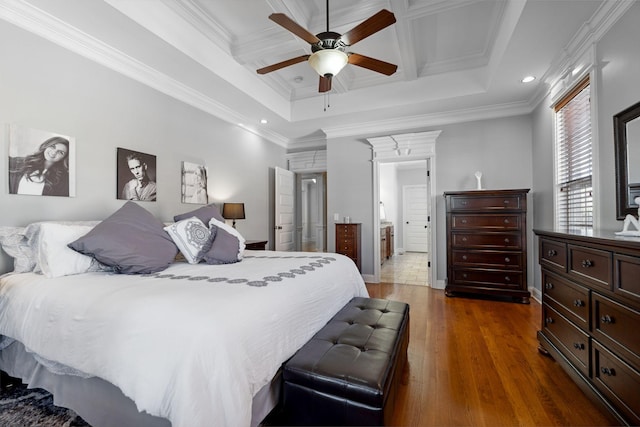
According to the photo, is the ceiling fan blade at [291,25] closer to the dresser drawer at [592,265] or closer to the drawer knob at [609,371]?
the dresser drawer at [592,265]

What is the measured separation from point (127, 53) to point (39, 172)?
1.36m

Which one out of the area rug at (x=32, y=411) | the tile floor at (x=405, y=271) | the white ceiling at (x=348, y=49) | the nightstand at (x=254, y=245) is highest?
the white ceiling at (x=348, y=49)

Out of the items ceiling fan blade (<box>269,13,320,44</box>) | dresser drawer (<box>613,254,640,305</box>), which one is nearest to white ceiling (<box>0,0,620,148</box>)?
ceiling fan blade (<box>269,13,320,44</box>)

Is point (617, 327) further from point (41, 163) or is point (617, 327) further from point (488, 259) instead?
point (41, 163)

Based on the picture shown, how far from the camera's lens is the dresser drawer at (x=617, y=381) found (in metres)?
1.28

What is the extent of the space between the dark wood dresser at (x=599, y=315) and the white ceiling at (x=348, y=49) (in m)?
1.89

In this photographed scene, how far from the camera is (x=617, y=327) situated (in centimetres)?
140

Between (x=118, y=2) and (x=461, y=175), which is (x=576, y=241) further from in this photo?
(x=118, y=2)

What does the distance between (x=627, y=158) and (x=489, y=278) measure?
2176mm

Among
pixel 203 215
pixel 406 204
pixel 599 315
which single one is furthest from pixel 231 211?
pixel 406 204

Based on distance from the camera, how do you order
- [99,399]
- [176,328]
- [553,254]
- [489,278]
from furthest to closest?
[489,278] < [553,254] < [99,399] < [176,328]

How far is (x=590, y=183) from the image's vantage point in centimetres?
259

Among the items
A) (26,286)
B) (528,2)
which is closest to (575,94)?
(528,2)

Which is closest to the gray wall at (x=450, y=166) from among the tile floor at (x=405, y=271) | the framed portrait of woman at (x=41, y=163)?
the tile floor at (x=405, y=271)
